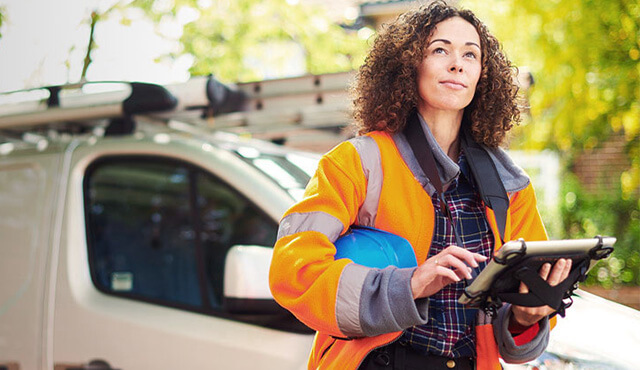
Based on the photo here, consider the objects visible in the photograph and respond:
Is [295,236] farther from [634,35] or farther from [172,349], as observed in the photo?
[634,35]

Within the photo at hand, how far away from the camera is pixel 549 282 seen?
1.61 meters

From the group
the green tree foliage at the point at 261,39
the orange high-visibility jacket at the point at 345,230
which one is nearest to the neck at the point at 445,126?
the orange high-visibility jacket at the point at 345,230

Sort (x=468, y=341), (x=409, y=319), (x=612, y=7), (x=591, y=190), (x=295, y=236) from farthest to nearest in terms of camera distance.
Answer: (x=591, y=190), (x=612, y=7), (x=468, y=341), (x=295, y=236), (x=409, y=319)

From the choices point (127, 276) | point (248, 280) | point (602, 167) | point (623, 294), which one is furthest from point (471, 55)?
point (602, 167)

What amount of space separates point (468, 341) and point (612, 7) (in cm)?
447

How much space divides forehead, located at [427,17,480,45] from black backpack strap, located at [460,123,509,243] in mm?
301

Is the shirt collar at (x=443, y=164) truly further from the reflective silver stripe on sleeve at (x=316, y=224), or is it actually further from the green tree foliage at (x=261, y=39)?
the green tree foliage at (x=261, y=39)

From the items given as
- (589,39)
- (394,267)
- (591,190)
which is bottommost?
(591,190)

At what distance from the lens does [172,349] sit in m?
2.81

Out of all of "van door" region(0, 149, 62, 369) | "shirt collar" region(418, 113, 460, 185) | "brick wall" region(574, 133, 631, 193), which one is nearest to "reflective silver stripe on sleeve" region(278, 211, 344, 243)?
"shirt collar" region(418, 113, 460, 185)

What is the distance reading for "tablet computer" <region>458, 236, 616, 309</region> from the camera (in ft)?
4.85

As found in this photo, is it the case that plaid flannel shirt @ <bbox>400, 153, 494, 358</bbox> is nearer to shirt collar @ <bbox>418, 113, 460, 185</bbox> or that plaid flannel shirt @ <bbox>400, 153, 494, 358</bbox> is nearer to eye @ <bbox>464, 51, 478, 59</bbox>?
shirt collar @ <bbox>418, 113, 460, 185</bbox>

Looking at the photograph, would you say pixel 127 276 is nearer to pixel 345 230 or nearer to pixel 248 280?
pixel 248 280

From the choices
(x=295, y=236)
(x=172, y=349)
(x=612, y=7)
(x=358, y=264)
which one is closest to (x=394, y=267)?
(x=358, y=264)
